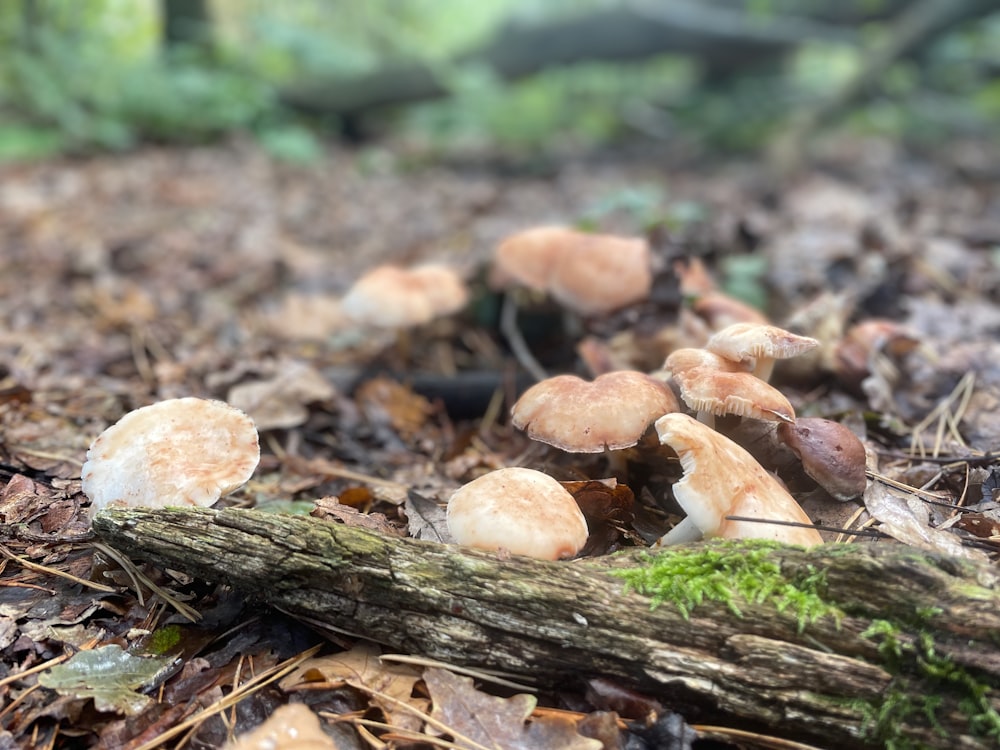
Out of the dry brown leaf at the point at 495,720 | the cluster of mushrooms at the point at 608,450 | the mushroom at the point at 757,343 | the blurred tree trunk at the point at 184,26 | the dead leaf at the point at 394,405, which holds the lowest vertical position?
the dead leaf at the point at 394,405

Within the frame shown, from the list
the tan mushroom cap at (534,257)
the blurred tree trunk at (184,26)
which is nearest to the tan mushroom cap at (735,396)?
the tan mushroom cap at (534,257)

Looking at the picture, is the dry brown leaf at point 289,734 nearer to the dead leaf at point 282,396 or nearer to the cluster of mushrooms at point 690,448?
the cluster of mushrooms at point 690,448

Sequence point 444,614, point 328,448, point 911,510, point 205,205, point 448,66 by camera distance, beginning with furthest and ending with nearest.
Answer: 1. point 448,66
2. point 205,205
3. point 328,448
4. point 911,510
5. point 444,614

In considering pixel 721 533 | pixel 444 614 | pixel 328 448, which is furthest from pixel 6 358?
A: pixel 721 533

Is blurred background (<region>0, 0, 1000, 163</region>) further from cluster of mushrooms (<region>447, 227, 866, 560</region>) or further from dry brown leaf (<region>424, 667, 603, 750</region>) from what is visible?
dry brown leaf (<region>424, 667, 603, 750</region>)

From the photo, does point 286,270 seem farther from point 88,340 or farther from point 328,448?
point 328,448

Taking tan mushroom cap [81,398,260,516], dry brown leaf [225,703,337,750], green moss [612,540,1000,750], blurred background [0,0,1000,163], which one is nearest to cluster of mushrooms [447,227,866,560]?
green moss [612,540,1000,750]

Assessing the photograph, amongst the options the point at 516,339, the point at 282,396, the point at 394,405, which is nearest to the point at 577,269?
the point at 516,339
